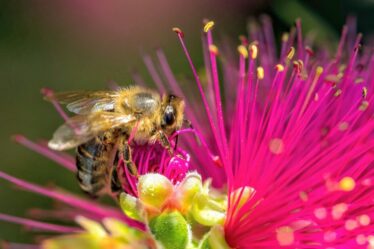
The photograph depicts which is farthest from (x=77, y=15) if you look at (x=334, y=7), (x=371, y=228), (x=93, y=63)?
(x=371, y=228)

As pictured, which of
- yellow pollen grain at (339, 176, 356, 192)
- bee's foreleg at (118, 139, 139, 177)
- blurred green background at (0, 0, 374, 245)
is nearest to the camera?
yellow pollen grain at (339, 176, 356, 192)

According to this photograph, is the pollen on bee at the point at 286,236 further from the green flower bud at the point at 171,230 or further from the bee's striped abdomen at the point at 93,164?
the bee's striped abdomen at the point at 93,164

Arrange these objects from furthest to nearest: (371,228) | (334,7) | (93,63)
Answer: (93,63)
(334,7)
(371,228)

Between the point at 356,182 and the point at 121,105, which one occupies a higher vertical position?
the point at 121,105

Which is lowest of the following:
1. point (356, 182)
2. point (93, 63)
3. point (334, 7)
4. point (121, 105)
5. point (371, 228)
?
point (371, 228)

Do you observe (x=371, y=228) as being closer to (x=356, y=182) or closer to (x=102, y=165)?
(x=356, y=182)

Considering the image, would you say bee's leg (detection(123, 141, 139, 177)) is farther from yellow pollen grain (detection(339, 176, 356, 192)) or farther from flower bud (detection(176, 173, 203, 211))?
yellow pollen grain (detection(339, 176, 356, 192))

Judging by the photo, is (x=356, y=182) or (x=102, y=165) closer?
(x=356, y=182)

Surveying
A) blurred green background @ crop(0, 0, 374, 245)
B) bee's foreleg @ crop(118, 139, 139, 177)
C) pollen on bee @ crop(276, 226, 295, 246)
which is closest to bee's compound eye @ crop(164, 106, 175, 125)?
bee's foreleg @ crop(118, 139, 139, 177)
